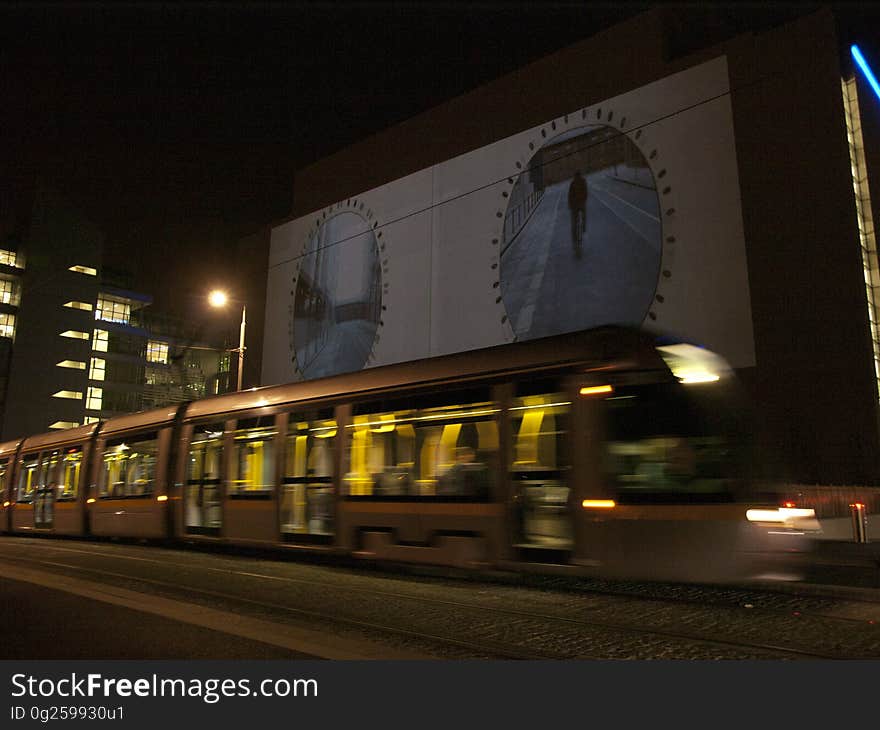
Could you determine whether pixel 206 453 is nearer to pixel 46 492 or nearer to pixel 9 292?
pixel 46 492

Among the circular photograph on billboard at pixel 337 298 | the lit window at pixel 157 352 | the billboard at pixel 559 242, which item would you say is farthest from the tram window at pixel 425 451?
the lit window at pixel 157 352

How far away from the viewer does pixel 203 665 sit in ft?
16.3

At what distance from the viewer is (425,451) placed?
31.8 feet

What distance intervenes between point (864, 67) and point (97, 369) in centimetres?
7167

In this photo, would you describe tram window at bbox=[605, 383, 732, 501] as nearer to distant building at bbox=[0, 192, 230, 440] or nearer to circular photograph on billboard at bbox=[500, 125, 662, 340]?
circular photograph on billboard at bbox=[500, 125, 662, 340]

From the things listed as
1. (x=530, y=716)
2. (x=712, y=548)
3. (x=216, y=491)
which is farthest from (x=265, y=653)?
(x=216, y=491)

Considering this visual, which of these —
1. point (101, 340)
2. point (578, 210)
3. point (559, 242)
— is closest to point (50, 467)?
point (559, 242)

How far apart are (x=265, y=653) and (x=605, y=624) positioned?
A: 3.30 metres

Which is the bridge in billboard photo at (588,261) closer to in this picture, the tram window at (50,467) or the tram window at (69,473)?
the tram window at (69,473)

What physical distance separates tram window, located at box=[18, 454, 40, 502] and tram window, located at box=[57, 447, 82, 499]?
1584 millimetres

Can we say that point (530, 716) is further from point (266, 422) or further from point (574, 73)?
point (574, 73)

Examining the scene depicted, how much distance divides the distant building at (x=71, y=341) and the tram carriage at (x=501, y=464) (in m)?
55.7

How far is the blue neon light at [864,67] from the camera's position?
25422 mm

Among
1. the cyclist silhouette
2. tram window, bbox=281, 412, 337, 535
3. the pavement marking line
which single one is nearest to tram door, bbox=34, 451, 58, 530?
the pavement marking line
